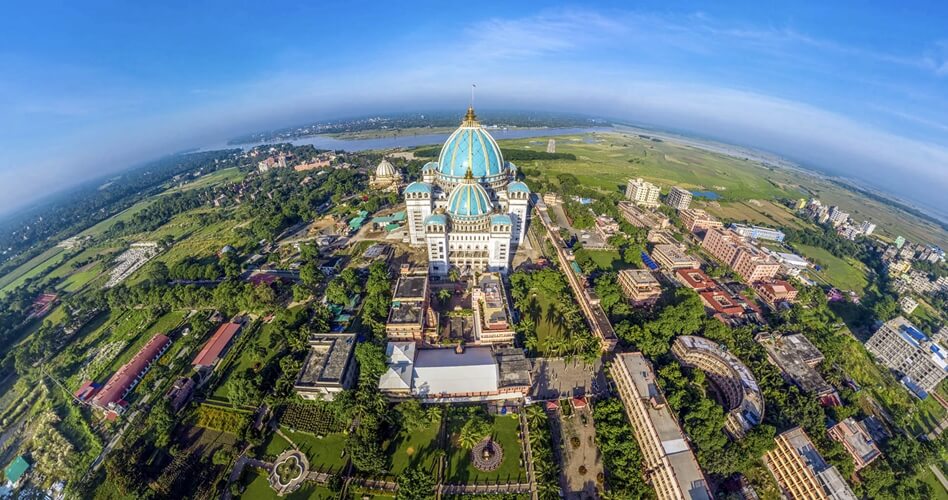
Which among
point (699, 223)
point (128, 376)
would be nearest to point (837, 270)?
point (699, 223)

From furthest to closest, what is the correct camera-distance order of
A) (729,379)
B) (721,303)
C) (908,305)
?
1. (908,305)
2. (721,303)
3. (729,379)

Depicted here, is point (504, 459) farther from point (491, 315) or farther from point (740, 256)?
point (740, 256)

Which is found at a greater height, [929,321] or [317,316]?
[317,316]

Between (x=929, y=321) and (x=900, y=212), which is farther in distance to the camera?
(x=900, y=212)

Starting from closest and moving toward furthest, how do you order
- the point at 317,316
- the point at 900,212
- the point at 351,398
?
the point at 351,398 < the point at 317,316 < the point at 900,212

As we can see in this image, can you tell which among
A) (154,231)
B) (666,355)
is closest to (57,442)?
(666,355)

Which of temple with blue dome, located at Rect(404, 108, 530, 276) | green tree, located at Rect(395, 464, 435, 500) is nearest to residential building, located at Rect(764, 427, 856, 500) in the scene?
green tree, located at Rect(395, 464, 435, 500)

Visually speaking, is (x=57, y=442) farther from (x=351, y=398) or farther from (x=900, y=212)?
(x=900, y=212)
